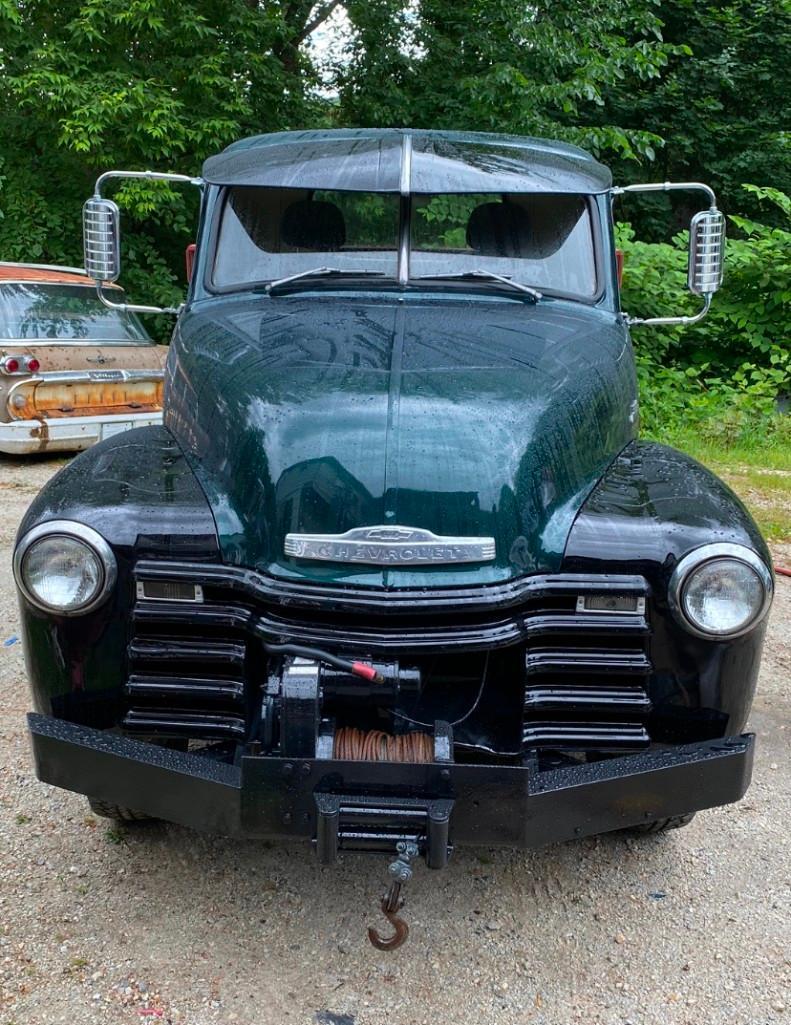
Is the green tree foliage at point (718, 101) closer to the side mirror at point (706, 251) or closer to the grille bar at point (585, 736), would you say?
the side mirror at point (706, 251)

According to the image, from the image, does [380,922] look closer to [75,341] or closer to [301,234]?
[301,234]

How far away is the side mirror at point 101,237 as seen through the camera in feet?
13.6

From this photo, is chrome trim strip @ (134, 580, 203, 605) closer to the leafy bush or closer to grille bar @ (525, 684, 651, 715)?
grille bar @ (525, 684, 651, 715)

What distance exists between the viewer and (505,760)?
2543 mm

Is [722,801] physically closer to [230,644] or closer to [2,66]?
[230,644]

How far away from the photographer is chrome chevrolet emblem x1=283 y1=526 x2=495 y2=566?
2.38 meters

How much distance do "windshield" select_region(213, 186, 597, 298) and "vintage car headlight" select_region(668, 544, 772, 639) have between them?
5.43 feet

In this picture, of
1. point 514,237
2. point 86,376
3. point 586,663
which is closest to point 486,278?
point 514,237

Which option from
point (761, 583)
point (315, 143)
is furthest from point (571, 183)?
point (761, 583)

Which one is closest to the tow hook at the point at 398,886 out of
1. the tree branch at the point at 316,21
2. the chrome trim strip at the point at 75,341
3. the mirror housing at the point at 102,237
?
the mirror housing at the point at 102,237

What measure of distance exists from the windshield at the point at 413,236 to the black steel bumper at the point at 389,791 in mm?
2044

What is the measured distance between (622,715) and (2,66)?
11.1 meters

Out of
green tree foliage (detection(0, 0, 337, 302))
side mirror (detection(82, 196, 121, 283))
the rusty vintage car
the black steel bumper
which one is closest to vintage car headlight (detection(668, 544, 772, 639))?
the black steel bumper

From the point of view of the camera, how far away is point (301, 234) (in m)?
3.87
